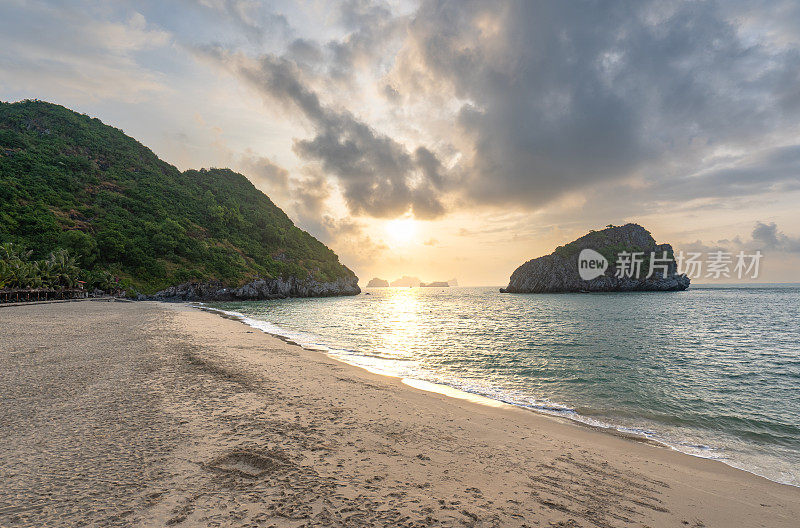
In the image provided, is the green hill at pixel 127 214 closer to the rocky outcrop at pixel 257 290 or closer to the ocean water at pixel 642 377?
the rocky outcrop at pixel 257 290

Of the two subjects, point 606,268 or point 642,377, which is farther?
point 606,268

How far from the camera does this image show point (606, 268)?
16762 centimetres

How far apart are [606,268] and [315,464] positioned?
196 meters

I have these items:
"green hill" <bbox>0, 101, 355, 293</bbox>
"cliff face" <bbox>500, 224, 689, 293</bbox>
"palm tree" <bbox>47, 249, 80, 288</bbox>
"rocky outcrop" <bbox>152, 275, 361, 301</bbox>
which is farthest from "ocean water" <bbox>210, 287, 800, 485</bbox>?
"cliff face" <bbox>500, 224, 689, 293</bbox>

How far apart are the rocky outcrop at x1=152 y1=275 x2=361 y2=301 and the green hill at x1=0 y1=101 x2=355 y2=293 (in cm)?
229

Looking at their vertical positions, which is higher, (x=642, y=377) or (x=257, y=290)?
(x=642, y=377)

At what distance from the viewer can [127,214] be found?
110 metres

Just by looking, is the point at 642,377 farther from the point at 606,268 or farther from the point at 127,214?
the point at 606,268

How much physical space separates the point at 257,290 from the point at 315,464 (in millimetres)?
124999

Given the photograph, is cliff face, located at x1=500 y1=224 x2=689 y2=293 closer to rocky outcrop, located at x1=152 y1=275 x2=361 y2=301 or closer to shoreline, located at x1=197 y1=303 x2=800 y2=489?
rocky outcrop, located at x1=152 y1=275 x2=361 y2=301

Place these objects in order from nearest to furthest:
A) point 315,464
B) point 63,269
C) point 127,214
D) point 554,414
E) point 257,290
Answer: point 315,464
point 554,414
point 63,269
point 127,214
point 257,290

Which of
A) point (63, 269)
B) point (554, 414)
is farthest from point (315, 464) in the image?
point (63, 269)

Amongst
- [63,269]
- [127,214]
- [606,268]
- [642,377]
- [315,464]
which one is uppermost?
[127,214]

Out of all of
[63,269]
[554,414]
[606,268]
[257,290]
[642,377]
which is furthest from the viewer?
[606,268]
